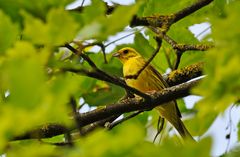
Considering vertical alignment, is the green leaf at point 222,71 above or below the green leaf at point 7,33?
below

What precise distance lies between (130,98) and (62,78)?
2032 mm

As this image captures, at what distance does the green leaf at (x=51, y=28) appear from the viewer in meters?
1.35

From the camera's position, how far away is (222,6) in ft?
10.9

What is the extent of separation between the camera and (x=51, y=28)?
1361 mm

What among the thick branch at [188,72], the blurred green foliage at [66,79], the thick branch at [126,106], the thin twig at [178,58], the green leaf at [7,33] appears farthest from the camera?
the thick branch at [188,72]

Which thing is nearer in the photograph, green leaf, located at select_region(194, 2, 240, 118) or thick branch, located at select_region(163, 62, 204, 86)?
green leaf, located at select_region(194, 2, 240, 118)

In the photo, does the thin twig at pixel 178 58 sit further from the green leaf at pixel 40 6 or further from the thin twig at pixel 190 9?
the green leaf at pixel 40 6

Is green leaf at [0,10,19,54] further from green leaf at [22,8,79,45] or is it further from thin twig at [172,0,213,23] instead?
thin twig at [172,0,213,23]

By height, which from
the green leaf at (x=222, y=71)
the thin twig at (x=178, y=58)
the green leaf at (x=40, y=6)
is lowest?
the green leaf at (x=222, y=71)

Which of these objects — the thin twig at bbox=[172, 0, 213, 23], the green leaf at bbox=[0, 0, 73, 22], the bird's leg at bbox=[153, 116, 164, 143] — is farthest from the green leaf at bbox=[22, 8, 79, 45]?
the bird's leg at bbox=[153, 116, 164, 143]

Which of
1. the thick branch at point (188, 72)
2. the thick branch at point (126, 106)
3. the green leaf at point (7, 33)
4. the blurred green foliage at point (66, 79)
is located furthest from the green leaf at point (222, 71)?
the thick branch at point (188, 72)

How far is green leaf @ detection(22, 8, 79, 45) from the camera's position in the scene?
1354 millimetres

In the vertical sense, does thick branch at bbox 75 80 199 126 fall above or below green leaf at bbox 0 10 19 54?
below

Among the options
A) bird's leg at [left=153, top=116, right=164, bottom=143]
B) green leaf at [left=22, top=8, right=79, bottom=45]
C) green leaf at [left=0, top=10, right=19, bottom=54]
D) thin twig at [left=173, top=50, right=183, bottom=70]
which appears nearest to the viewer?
green leaf at [left=22, top=8, right=79, bottom=45]
